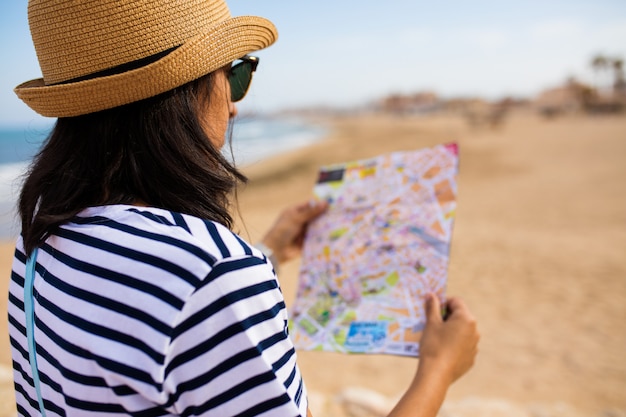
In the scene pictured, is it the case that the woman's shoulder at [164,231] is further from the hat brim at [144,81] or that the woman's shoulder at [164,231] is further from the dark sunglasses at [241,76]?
the dark sunglasses at [241,76]

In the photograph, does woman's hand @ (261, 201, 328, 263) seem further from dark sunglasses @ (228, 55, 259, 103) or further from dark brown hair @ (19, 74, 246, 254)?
dark brown hair @ (19, 74, 246, 254)

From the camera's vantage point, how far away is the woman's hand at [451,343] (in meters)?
1.18

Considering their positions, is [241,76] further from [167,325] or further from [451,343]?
[451,343]

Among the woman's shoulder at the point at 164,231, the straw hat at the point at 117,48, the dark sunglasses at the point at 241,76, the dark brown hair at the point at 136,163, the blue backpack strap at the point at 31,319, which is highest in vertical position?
the straw hat at the point at 117,48

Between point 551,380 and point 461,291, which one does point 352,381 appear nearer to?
point 551,380

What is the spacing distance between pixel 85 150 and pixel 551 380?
3452 mm

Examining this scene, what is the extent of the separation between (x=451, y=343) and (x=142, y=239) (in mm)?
818

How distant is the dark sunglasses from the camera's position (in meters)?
1.04

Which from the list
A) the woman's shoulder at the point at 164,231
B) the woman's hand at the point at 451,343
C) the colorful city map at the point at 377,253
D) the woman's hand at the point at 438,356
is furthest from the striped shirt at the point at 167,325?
the colorful city map at the point at 377,253

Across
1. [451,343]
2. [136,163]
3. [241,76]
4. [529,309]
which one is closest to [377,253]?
[451,343]

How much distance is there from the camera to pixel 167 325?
675 millimetres

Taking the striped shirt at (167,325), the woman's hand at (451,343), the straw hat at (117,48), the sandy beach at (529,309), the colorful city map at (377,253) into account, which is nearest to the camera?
the striped shirt at (167,325)

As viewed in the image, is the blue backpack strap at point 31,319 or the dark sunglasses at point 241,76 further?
the dark sunglasses at point 241,76

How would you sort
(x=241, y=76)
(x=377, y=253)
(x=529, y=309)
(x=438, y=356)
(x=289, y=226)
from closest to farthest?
(x=241, y=76) < (x=438, y=356) < (x=377, y=253) < (x=289, y=226) < (x=529, y=309)
